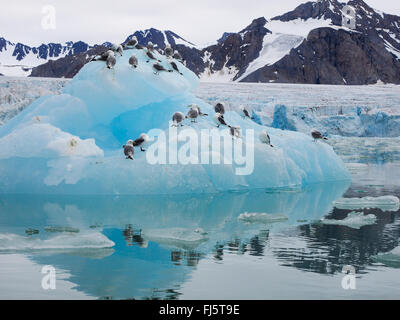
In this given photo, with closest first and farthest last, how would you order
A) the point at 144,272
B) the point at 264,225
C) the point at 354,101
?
the point at 144,272
the point at 264,225
the point at 354,101

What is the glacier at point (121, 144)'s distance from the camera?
34.2ft

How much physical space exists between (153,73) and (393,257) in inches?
315

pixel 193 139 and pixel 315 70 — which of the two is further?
pixel 315 70

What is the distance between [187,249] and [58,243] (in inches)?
57.3

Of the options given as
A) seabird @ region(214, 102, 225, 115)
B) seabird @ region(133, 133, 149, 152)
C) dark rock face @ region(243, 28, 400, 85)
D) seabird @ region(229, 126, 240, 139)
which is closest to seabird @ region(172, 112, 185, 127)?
seabird @ region(133, 133, 149, 152)

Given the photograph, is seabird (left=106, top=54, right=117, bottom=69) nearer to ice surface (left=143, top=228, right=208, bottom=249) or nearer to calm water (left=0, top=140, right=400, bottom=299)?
calm water (left=0, top=140, right=400, bottom=299)

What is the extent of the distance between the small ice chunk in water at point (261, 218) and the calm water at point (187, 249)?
12 centimetres

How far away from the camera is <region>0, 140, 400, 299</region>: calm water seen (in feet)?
16.6

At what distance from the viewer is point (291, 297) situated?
15.8 feet

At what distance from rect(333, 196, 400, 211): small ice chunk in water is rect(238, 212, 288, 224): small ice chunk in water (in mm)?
1848

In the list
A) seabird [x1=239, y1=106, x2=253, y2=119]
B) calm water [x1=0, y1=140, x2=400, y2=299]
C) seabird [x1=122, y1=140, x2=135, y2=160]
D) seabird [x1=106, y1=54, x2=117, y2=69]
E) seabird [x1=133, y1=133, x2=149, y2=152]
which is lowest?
calm water [x1=0, y1=140, x2=400, y2=299]
